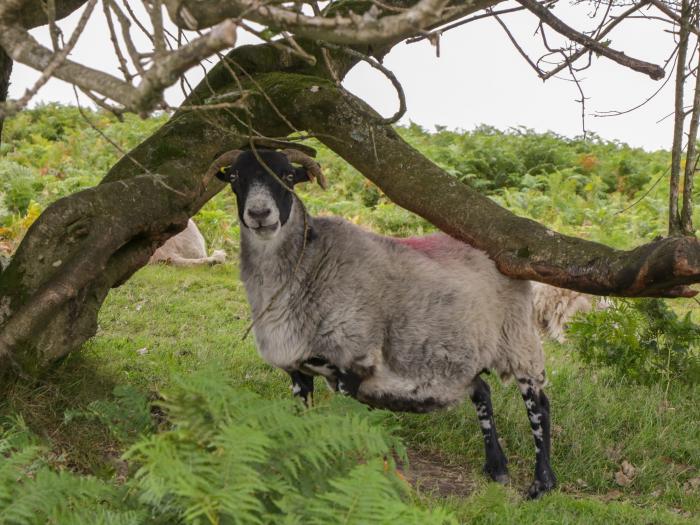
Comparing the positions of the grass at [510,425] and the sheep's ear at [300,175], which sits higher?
the sheep's ear at [300,175]

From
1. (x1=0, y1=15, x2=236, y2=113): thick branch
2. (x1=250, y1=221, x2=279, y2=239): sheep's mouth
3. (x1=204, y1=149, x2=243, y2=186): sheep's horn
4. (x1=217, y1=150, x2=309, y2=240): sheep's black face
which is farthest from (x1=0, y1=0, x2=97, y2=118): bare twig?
(x1=204, y1=149, x2=243, y2=186): sheep's horn

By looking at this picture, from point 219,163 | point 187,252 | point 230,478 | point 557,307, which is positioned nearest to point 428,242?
point 219,163

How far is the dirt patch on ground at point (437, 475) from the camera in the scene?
6922 millimetres

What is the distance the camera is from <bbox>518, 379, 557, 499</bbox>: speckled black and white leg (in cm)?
735

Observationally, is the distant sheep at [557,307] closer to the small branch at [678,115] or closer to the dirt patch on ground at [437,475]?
the dirt patch on ground at [437,475]

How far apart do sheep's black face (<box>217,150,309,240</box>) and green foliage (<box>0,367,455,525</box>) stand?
2.49 m

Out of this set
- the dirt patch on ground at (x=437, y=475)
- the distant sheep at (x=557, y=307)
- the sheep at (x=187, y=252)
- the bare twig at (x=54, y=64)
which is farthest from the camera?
the sheep at (x=187, y=252)

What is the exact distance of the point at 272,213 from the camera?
6664 millimetres

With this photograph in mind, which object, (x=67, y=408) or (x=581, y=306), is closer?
(x=67, y=408)

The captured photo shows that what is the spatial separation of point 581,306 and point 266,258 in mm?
6267

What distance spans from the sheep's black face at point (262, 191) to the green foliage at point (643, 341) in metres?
3.98

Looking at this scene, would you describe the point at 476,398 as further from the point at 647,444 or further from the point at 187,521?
the point at 187,521

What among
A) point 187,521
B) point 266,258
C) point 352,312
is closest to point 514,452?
point 352,312

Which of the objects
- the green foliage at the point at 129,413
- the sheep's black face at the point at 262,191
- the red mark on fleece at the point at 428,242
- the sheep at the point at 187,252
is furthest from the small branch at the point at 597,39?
the sheep at the point at 187,252
